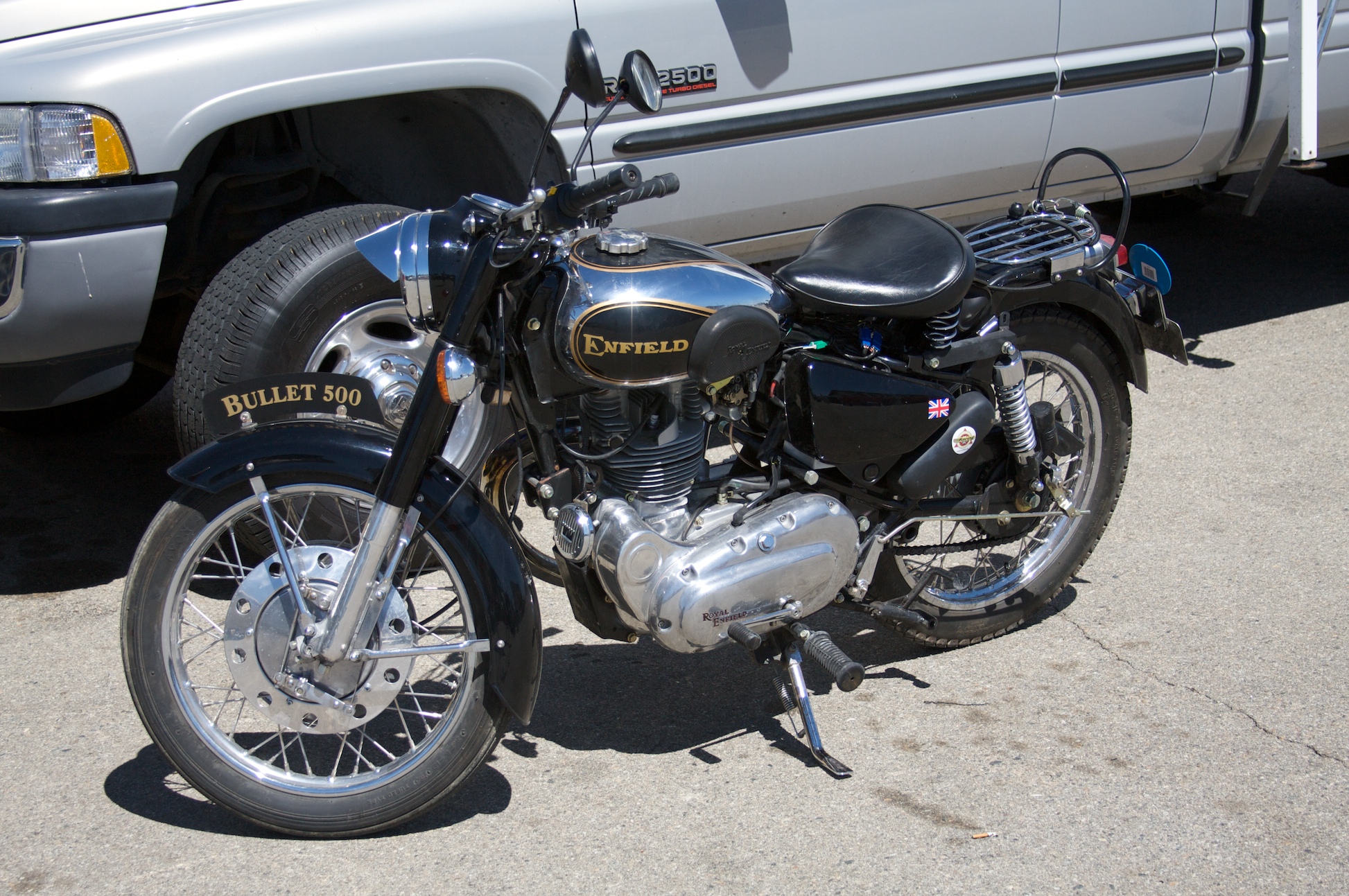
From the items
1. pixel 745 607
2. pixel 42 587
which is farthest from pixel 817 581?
pixel 42 587

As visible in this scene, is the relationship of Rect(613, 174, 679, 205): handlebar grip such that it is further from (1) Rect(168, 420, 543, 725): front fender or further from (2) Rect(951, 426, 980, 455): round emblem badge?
(2) Rect(951, 426, 980, 455): round emblem badge

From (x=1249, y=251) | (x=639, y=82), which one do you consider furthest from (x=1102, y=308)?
(x=1249, y=251)

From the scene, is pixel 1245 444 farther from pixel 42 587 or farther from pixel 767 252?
pixel 42 587

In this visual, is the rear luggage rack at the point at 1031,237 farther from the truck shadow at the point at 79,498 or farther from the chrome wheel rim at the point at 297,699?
the truck shadow at the point at 79,498

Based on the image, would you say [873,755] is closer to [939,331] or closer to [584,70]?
[939,331]

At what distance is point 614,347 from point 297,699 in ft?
3.23

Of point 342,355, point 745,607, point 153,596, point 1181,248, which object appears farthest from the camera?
point 1181,248

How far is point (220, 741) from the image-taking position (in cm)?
266

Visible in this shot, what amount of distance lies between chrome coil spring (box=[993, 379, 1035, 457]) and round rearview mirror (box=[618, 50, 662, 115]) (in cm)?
121

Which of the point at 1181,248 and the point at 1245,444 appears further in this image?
the point at 1181,248

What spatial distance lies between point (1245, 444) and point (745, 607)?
268 centimetres

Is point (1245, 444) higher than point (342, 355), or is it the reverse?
point (342, 355)

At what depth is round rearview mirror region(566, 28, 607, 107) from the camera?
2340 mm

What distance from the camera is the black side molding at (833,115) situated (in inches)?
159
